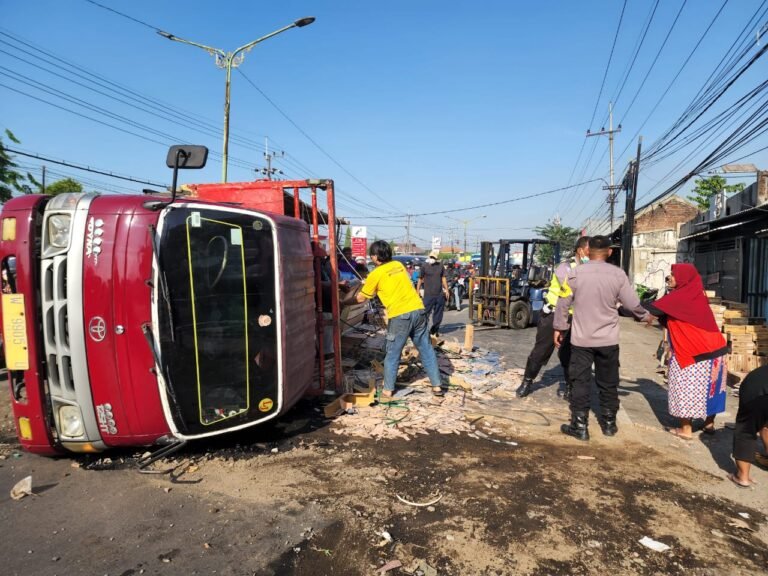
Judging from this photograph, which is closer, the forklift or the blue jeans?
the blue jeans

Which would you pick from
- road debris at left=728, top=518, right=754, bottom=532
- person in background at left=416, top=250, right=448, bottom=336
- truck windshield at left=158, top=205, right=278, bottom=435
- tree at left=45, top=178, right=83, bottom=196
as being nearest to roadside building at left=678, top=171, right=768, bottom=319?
person in background at left=416, top=250, right=448, bottom=336

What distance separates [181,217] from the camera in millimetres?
3086

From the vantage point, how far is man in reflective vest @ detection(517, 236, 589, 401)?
5098 millimetres

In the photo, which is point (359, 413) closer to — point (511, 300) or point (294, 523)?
point (294, 523)

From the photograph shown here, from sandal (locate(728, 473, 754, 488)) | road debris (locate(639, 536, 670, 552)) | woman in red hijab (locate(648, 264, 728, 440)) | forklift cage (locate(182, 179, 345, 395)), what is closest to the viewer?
road debris (locate(639, 536, 670, 552))

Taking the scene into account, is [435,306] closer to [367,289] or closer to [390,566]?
[367,289]

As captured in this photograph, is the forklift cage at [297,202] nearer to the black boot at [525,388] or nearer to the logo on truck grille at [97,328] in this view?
the logo on truck grille at [97,328]

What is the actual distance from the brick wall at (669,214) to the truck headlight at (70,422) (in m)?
34.6

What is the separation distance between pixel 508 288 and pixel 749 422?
8.50 meters

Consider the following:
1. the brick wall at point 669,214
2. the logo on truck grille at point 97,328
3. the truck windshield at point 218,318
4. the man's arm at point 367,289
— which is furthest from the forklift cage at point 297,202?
the brick wall at point 669,214

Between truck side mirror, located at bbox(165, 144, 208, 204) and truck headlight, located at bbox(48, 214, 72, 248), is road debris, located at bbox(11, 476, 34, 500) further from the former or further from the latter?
truck side mirror, located at bbox(165, 144, 208, 204)

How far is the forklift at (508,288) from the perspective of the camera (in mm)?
11828

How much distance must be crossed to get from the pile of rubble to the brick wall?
2989 cm

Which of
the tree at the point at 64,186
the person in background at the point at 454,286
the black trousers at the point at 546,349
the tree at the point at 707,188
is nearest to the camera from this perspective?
the black trousers at the point at 546,349
